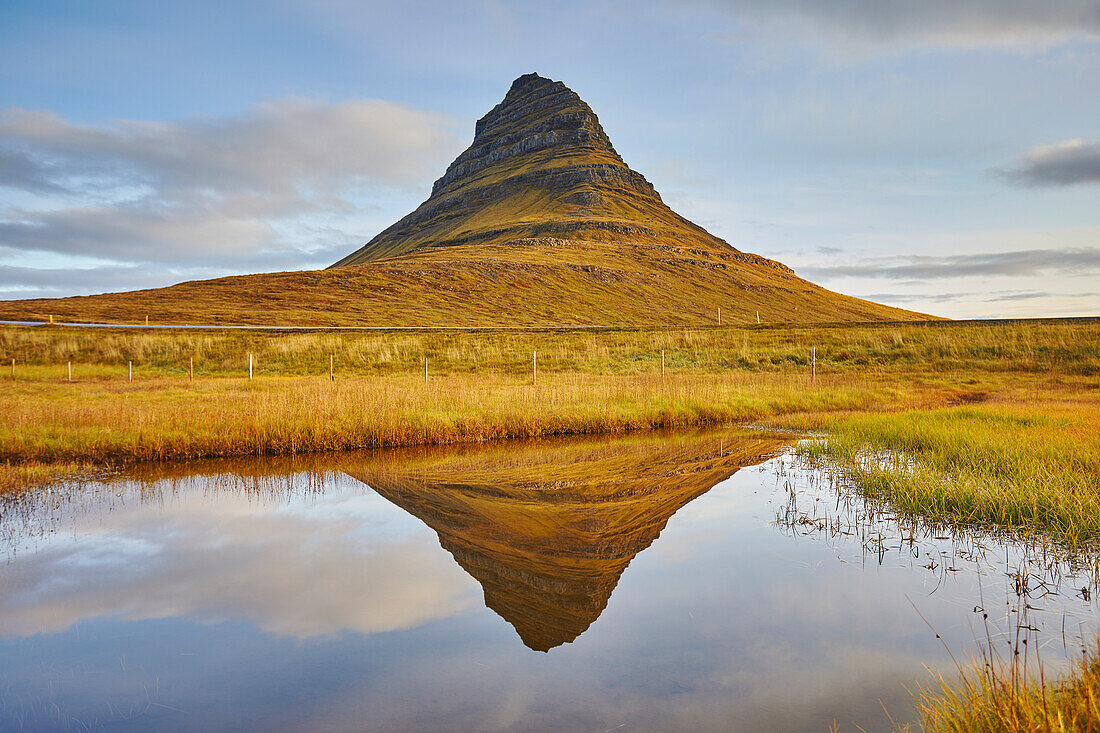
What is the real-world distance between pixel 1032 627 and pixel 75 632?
9611 mm

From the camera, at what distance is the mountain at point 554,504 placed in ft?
24.8

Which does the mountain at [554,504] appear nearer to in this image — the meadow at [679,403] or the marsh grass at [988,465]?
the meadow at [679,403]

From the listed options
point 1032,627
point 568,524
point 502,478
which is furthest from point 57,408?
point 1032,627

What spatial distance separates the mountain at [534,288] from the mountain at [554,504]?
56573 millimetres

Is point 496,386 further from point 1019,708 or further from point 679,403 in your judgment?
point 1019,708

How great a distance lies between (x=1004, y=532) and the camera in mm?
8891

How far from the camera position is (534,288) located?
11281 cm

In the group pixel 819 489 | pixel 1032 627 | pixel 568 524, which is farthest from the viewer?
pixel 819 489

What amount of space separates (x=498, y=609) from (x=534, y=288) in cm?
10688

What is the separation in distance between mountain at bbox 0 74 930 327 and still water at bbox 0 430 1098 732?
60532 millimetres

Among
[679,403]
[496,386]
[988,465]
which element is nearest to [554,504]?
[988,465]

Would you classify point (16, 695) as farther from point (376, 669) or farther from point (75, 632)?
point (376, 669)

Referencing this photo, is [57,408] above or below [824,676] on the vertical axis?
above

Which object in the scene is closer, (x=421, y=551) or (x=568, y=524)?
(x=421, y=551)
